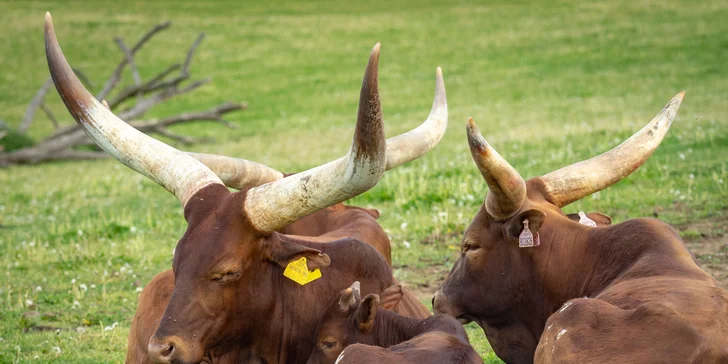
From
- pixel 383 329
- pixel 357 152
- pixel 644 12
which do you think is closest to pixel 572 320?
pixel 383 329

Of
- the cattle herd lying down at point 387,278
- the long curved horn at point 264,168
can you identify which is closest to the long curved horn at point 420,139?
the long curved horn at point 264,168

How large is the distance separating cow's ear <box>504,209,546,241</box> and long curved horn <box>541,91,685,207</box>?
579 millimetres

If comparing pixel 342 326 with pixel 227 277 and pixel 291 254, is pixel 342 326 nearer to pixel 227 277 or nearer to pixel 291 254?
pixel 291 254

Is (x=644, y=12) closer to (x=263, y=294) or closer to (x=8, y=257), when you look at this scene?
(x=8, y=257)

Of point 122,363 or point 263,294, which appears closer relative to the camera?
point 263,294

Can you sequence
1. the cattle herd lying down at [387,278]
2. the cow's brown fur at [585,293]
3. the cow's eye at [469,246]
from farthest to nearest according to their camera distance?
the cow's eye at [469,246] → the cattle herd lying down at [387,278] → the cow's brown fur at [585,293]

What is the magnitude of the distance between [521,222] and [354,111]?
24.7 meters

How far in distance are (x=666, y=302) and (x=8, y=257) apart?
27.3 feet

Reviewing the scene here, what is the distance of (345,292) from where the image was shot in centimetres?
569

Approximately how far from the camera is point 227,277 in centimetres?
543

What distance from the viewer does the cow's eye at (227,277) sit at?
17.7 feet

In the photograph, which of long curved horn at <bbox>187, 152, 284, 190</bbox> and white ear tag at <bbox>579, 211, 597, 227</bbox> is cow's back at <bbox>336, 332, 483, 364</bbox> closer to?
white ear tag at <bbox>579, 211, 597, 227</bbox>

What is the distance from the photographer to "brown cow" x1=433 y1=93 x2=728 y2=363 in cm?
489

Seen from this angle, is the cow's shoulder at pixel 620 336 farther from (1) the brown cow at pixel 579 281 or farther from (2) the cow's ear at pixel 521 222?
(2) the cow's ear at pixel 521 222
